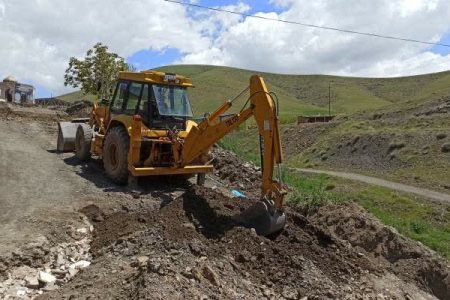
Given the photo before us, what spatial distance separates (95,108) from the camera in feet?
51.3

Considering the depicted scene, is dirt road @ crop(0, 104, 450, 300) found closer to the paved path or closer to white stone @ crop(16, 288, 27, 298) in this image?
white stone @ crop(16, 288, 27, 298)

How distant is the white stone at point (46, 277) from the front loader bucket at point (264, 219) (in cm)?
321

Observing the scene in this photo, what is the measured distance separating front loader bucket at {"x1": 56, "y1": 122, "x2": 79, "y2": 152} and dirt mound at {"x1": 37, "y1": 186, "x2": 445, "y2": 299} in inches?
248

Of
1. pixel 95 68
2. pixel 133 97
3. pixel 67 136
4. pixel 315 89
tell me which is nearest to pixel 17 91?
pixel 95 68

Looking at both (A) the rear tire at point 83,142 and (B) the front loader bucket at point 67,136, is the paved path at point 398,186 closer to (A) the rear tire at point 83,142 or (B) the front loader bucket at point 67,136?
(A) the rear tire at point 83,142

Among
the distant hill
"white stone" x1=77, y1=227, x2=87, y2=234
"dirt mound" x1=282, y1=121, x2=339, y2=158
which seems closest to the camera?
"white stone" x1=77, y1=227, x2=87, y2=234

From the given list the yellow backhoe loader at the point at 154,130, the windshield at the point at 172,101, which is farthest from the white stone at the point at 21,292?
the windshield at the point at 172,101

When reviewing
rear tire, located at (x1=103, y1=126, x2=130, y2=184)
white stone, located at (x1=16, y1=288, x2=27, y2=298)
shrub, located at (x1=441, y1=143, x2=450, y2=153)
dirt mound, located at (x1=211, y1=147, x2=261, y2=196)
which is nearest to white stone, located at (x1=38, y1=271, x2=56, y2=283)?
white stone, located at (x1=16, y1=288, x2=27, y2=298)

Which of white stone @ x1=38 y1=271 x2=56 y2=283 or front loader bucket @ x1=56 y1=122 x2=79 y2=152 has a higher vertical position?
front loader bucket @ x1=56 y1=122 x2=79 y2=152

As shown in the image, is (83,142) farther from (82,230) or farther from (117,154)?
(82,230)

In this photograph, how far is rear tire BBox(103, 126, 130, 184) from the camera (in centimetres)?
1259

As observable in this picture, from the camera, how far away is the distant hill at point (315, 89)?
107m

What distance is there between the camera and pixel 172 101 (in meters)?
13.0

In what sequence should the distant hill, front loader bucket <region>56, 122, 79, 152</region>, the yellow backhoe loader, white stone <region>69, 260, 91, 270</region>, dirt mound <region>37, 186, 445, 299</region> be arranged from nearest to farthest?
dirt mound <region>37, 186, 445, 299</region> → white stone <region>69, 260, 91, 270</region> → the yellow backhoe loader → front loader bucket <region>56, 122, 79, 152</region> → the distant hill
